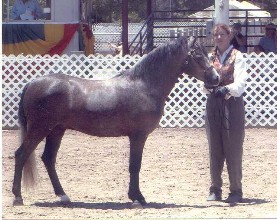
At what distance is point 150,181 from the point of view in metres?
9.91

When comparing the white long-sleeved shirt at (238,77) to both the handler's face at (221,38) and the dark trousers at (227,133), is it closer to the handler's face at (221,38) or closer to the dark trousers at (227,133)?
the handler's face at (221,38)

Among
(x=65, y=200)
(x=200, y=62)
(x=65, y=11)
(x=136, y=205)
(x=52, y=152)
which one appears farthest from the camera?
(x=65, y=11)

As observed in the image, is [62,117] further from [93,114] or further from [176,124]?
[176,124]

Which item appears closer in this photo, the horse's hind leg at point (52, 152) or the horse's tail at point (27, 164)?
the horse's tail at point (27, 164)

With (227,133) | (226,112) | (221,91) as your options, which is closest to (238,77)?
(221,91)

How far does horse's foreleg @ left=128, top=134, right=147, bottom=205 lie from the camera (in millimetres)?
8258

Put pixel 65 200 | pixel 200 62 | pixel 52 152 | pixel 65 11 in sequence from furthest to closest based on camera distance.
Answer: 1. pixel 65 11
2. pixel 52 152
3. pixel 65 200
4. pixel 200 62

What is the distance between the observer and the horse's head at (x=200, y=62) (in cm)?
830

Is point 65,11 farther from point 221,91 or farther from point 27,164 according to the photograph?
point 221,91

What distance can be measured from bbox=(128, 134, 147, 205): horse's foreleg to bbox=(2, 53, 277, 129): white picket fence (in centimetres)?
773

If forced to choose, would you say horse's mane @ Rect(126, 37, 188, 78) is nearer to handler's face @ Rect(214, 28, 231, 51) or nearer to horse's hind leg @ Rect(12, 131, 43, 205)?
handler's face @ Rect(214, 28, 231, 51)

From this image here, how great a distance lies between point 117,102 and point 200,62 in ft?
3.16

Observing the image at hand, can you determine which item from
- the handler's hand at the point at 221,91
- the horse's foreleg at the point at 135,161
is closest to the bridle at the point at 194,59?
the handler's hand at the point at 221,91

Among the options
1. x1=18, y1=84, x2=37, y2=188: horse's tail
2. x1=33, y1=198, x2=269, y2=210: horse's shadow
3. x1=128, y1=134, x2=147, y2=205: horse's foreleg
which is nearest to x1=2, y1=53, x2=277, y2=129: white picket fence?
x1=18, y1=84, x2=37, y2=188: horse's tail
